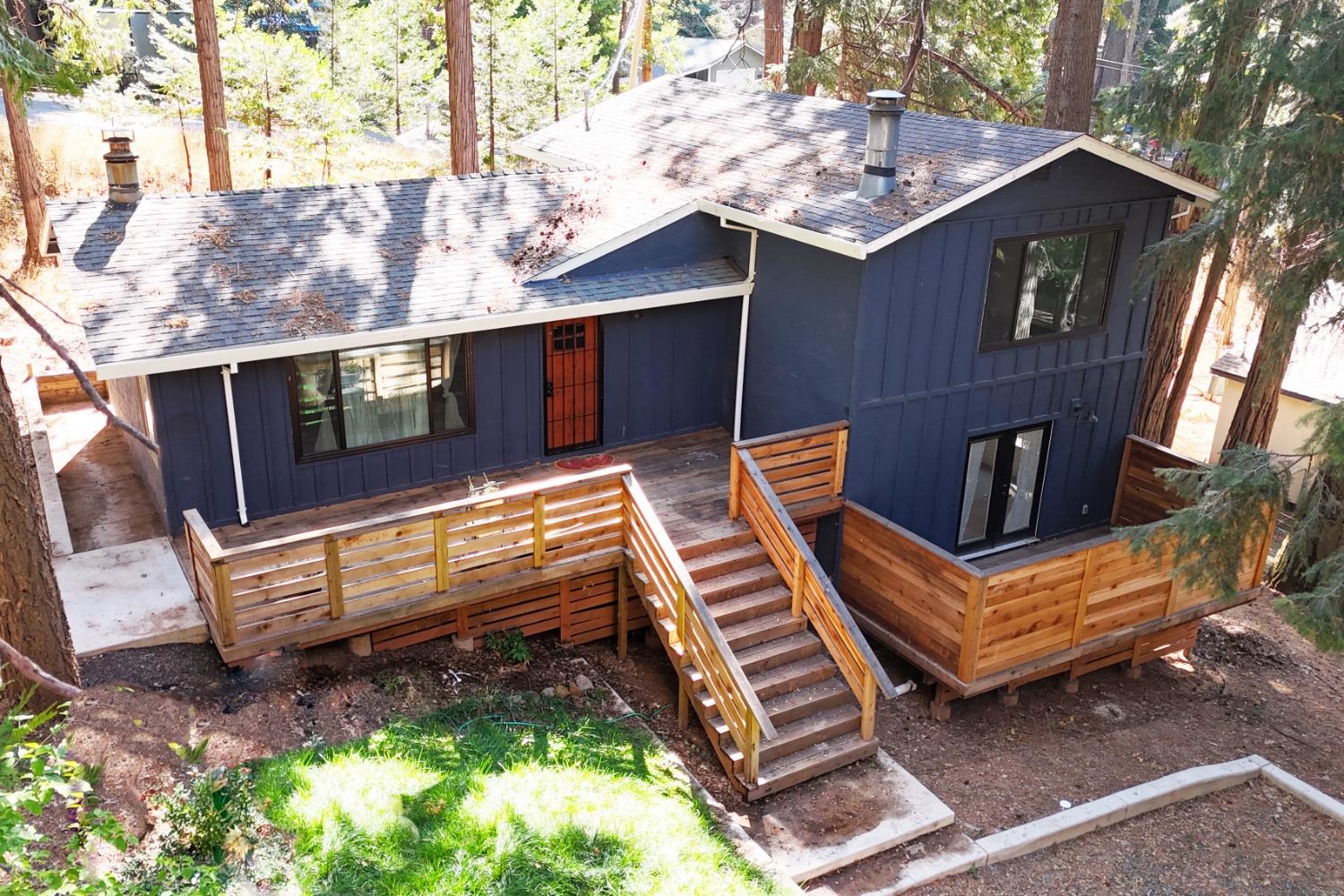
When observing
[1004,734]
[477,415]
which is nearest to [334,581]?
[477,415]

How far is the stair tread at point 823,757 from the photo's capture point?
8789mm

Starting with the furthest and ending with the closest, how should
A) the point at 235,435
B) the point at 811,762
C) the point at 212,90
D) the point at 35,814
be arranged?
the point at 212,90 → the point at 235,435 → the point at 811,762 → the point at 35,814

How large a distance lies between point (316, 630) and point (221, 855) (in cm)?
241

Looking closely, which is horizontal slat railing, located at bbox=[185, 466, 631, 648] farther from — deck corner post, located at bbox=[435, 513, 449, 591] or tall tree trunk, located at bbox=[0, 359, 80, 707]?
tall tree trunk, located at bbox=[0, 359, 80, 707]

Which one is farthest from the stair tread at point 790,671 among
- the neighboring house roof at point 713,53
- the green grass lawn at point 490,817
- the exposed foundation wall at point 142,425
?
the neighboring house roof at point 713,53

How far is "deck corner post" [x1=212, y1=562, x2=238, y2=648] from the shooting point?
8266 millimetres

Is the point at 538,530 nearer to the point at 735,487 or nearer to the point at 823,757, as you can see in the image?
the point at 735,487

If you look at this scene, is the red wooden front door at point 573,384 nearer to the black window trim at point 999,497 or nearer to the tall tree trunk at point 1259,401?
the black window trim at point 999,497

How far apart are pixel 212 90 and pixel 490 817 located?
14.6 meters

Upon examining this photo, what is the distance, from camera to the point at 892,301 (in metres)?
10.6

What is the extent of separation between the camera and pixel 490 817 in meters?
7.32

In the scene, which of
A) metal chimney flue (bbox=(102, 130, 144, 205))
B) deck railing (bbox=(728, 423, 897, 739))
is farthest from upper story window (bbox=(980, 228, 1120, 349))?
metal chimney flue (bbox=(102, 130, 144, 205))

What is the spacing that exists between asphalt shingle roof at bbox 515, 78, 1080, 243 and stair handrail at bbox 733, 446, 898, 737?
2.47 meters

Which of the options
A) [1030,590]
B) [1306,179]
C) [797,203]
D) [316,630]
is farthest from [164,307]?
[1306,179]
